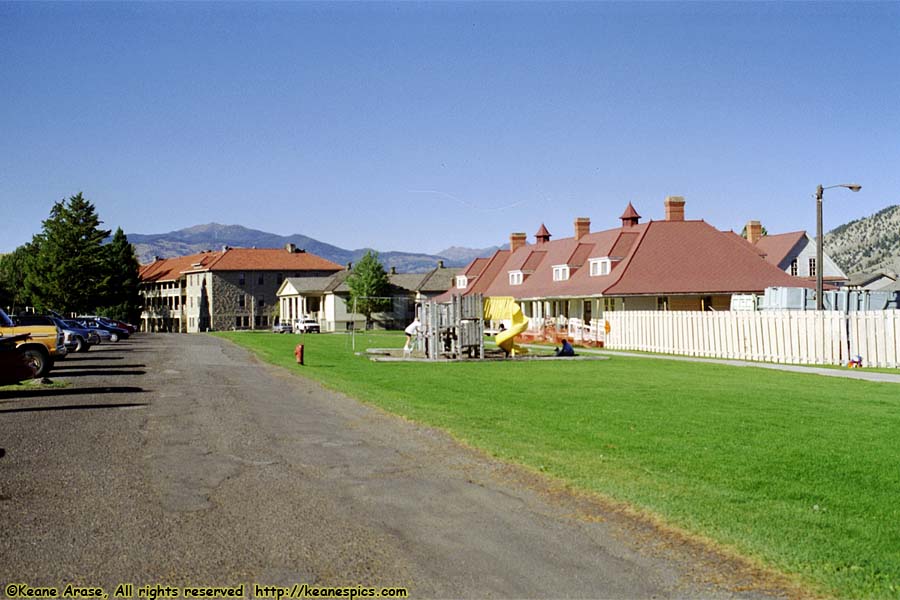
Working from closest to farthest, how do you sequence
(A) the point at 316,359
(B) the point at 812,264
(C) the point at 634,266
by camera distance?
1. (A) the point at 316,359
2. (C) the point at 634,266
3. (B) the point at 812,264

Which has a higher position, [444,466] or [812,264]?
[812,264]

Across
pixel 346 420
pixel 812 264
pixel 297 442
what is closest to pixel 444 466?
pixel 297 442

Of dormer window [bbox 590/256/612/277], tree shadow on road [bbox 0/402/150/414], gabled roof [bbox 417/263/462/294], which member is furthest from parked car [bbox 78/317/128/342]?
gabled roof [bbox 417/263/462/294]

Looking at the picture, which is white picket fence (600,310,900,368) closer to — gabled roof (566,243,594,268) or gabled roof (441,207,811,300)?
gabled roof (441,207,811,300)

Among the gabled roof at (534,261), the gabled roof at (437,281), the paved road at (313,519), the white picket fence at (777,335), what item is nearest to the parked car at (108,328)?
the gabled roof at (534,261)

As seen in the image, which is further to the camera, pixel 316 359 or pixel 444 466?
pixel 316 359

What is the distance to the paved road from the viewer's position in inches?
252

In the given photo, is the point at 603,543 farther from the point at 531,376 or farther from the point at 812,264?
the point at 812,264

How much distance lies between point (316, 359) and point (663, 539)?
2920cm

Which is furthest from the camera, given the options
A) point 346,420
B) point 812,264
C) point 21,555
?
point 812,264

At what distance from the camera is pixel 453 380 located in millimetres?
A: 24516

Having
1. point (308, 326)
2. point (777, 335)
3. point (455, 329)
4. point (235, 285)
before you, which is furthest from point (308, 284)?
point (777, 335)

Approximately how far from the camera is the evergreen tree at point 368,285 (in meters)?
96.6

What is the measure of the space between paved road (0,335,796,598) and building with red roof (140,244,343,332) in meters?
103
